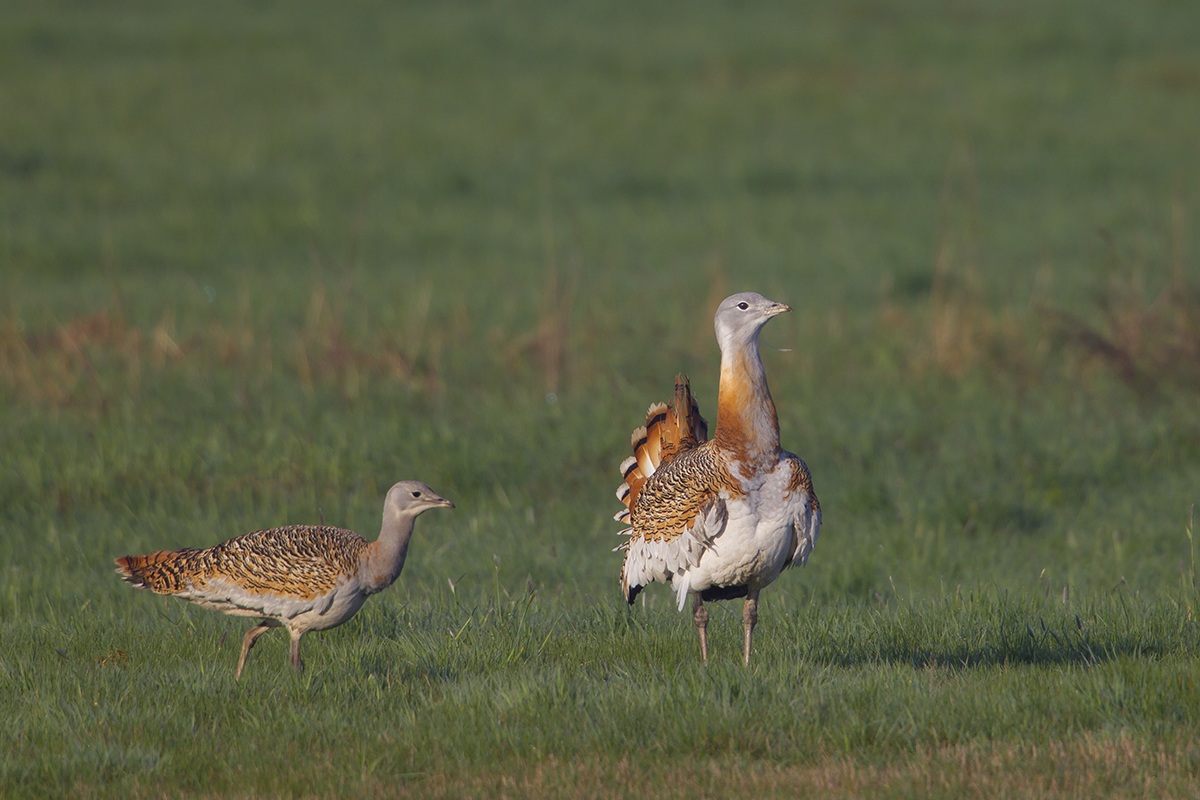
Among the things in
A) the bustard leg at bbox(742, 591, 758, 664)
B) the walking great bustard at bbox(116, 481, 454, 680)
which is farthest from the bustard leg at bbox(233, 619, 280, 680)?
the bustard leg at bbox(742, 591, 758, 664)

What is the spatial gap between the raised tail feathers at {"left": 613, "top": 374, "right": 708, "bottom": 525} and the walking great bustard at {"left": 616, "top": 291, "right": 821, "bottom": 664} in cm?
70

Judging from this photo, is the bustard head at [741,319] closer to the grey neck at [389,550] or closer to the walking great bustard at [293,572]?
the walking great bustard at [293,572]

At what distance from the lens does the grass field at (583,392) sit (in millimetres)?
4477

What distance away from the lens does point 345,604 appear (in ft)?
16.7

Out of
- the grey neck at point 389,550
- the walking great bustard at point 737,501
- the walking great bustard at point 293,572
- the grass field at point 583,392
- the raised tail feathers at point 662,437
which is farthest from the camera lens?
the raised tail feathers at point 662,437

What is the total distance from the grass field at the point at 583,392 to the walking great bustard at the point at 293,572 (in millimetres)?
252

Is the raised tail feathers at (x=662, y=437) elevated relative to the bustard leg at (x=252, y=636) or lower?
elevated

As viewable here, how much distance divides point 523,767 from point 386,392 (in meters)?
6.31

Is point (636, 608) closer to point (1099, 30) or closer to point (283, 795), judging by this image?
point (283, 795)

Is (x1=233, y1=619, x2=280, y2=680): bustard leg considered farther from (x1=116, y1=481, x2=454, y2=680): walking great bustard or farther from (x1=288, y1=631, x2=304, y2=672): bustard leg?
(x1=288, y1=631, x2=304, y2=672): bustard leg

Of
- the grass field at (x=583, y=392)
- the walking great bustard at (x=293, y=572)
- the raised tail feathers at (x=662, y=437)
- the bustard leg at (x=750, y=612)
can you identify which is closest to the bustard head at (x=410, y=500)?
the walking great bustard at (x=293, y=572)

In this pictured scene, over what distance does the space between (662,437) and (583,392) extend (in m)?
4.22

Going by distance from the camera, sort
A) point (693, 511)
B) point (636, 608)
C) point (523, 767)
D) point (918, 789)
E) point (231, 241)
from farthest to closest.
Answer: point (231, 241) < point (636, 608) < point (693, 511) < point (523, 767) < point (918, 789)

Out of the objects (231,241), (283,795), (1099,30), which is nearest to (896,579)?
(283,795)
